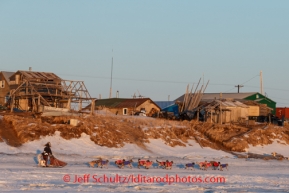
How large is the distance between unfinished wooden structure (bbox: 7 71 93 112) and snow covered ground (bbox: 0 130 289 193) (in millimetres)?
13575

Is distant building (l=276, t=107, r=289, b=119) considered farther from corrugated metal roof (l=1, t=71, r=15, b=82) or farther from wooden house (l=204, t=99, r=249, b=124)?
corrugated metal roof (l=1, t=71, r=15, b=82)

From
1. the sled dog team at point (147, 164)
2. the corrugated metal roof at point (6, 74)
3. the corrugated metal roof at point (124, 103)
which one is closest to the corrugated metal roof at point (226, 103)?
the corrugated metal roof at point (124, 103)

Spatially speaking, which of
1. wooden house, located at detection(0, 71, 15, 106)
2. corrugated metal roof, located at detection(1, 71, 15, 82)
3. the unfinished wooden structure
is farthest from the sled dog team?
corrugated metal roof, located at detection(1, 71, 15, 82)

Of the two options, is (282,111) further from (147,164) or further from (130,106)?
(147,164)

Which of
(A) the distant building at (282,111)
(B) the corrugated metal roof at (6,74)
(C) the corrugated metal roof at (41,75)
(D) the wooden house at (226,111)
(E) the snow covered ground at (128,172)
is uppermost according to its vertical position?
(B) the corrugated metal roof at (6,74)

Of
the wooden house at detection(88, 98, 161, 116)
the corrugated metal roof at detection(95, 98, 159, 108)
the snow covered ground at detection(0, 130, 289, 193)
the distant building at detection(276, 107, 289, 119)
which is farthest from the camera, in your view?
the distant building at detection(276, 107, 289, 119)

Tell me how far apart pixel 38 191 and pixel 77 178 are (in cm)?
431

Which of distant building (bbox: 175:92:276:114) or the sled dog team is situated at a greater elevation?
distant building (bbox: 175:92:276:114)

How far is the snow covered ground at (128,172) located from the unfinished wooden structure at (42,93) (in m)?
13.6

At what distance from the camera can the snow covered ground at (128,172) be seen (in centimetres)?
2534

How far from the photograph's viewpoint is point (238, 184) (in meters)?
28.0

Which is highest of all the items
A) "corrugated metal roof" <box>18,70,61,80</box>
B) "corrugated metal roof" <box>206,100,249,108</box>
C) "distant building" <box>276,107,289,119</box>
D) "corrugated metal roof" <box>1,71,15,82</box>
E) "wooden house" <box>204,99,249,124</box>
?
"corrugated metal roof" <box>1,71,15,82</box>

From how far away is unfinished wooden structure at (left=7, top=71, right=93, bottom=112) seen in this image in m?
55.2

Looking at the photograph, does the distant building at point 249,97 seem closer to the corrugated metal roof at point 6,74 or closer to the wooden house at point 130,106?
the wooden house at point 130,106
